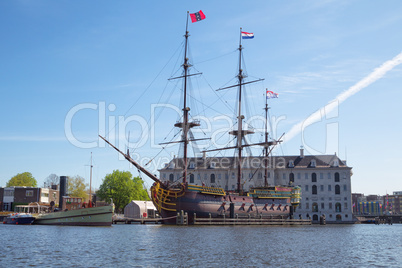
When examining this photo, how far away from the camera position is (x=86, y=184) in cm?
13538

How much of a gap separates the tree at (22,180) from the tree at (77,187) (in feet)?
35.1

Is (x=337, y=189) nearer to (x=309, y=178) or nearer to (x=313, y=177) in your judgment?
(x=313, y=177)

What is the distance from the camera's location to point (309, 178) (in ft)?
381

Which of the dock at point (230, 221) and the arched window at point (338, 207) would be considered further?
the arched window at point (338, 207)

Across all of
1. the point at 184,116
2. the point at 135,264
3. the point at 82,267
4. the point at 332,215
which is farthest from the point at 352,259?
the point at 332,215

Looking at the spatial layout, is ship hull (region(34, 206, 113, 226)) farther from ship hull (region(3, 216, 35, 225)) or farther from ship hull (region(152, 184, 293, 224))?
ship hull (region(152, 184, 293, 224))

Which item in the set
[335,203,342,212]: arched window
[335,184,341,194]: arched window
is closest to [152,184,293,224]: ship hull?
[335,203,342,212]: arched window

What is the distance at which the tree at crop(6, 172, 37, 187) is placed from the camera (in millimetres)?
124250

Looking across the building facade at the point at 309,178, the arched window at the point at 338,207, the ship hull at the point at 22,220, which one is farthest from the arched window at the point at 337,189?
the ship hull at the point at 22,220

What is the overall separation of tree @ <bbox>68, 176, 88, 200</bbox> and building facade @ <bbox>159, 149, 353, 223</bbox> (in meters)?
30.2

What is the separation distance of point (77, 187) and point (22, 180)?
15608mm

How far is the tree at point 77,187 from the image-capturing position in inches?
5036

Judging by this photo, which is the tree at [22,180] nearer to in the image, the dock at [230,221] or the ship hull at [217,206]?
the ship hull at [217,206]

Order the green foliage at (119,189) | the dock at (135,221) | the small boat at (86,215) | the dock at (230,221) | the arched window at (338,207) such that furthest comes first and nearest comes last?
the arched window at (338,207) < the green foliage at (119,189) < the dock at (135,221) < the dock at (230,221) < the small boat at (86,215)
